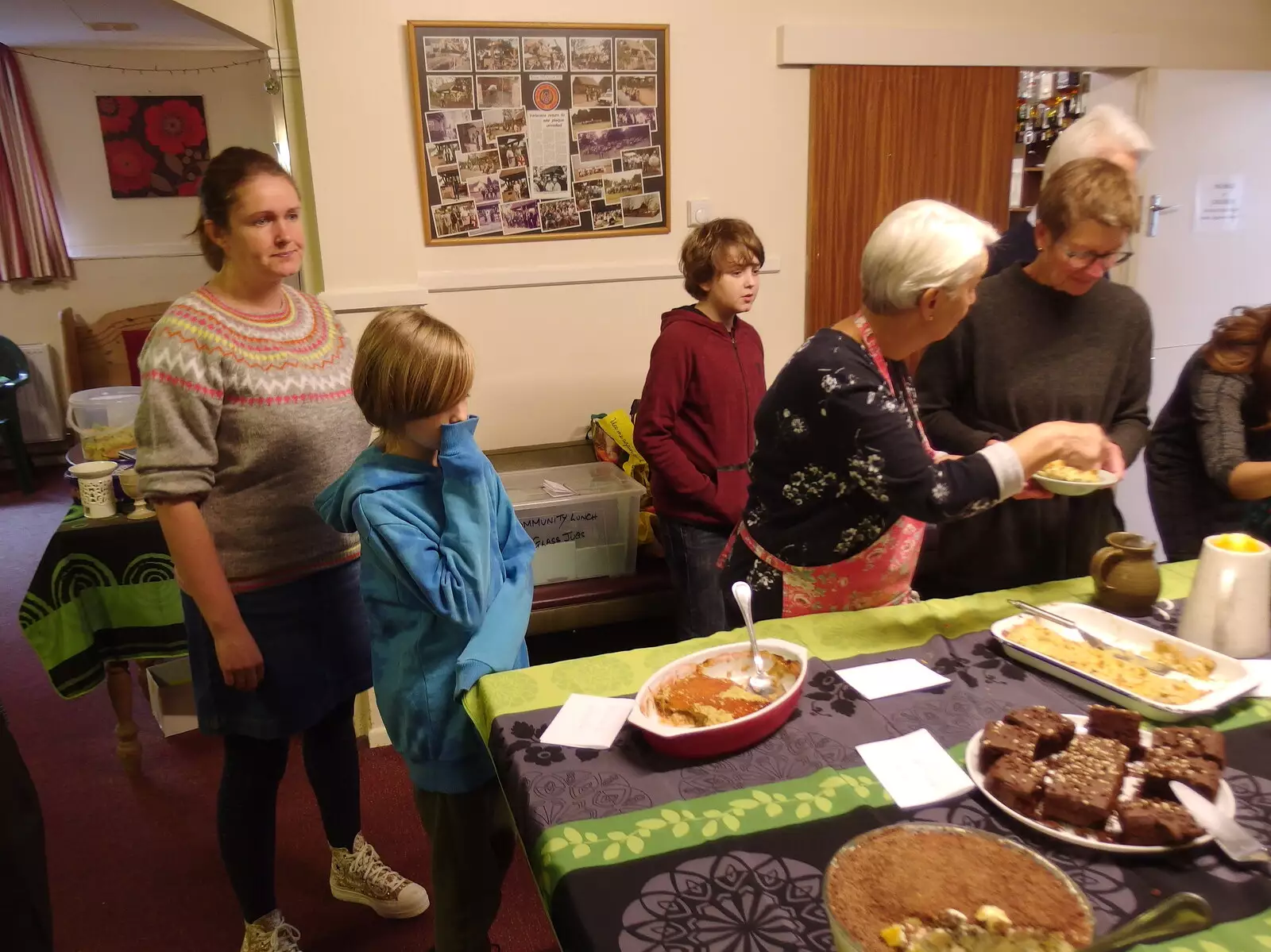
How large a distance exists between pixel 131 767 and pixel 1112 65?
159 inches

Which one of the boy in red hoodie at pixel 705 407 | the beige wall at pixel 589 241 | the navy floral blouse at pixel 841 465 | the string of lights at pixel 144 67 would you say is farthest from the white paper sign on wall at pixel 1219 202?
the string of lights at pixel 144 67

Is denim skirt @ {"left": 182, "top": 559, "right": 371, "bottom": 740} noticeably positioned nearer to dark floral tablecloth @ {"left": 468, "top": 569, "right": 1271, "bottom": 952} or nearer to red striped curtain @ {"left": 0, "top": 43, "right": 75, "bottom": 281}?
dark floral tablecloth @ {"left": 468, "top": 569, "right": 1271, "bottom": 952}

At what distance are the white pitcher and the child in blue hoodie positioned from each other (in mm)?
967

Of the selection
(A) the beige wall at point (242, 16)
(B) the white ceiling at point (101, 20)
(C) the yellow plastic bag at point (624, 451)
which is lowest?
(C) the yellow plastic bag at point (624, 451)

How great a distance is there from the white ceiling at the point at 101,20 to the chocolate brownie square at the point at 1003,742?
4.78 metres

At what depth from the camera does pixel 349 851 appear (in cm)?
190

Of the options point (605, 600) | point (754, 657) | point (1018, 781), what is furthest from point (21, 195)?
point (1018, 781)

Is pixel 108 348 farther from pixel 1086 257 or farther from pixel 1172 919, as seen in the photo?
pixel 1172 919

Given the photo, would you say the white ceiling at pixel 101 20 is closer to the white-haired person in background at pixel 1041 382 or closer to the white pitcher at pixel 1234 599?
the white-haired person in background at pixel 1041 382

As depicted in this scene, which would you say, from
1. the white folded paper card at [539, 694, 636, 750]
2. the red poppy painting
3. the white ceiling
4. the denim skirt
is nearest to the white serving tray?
the white folded paper card at [539, 694, 636, 750]

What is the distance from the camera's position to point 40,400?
18.9 ft

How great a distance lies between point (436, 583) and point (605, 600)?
5.01ft

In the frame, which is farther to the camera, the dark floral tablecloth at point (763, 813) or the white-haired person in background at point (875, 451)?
the white-haired person in background at point (875, 451)

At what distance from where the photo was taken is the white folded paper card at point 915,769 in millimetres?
947
